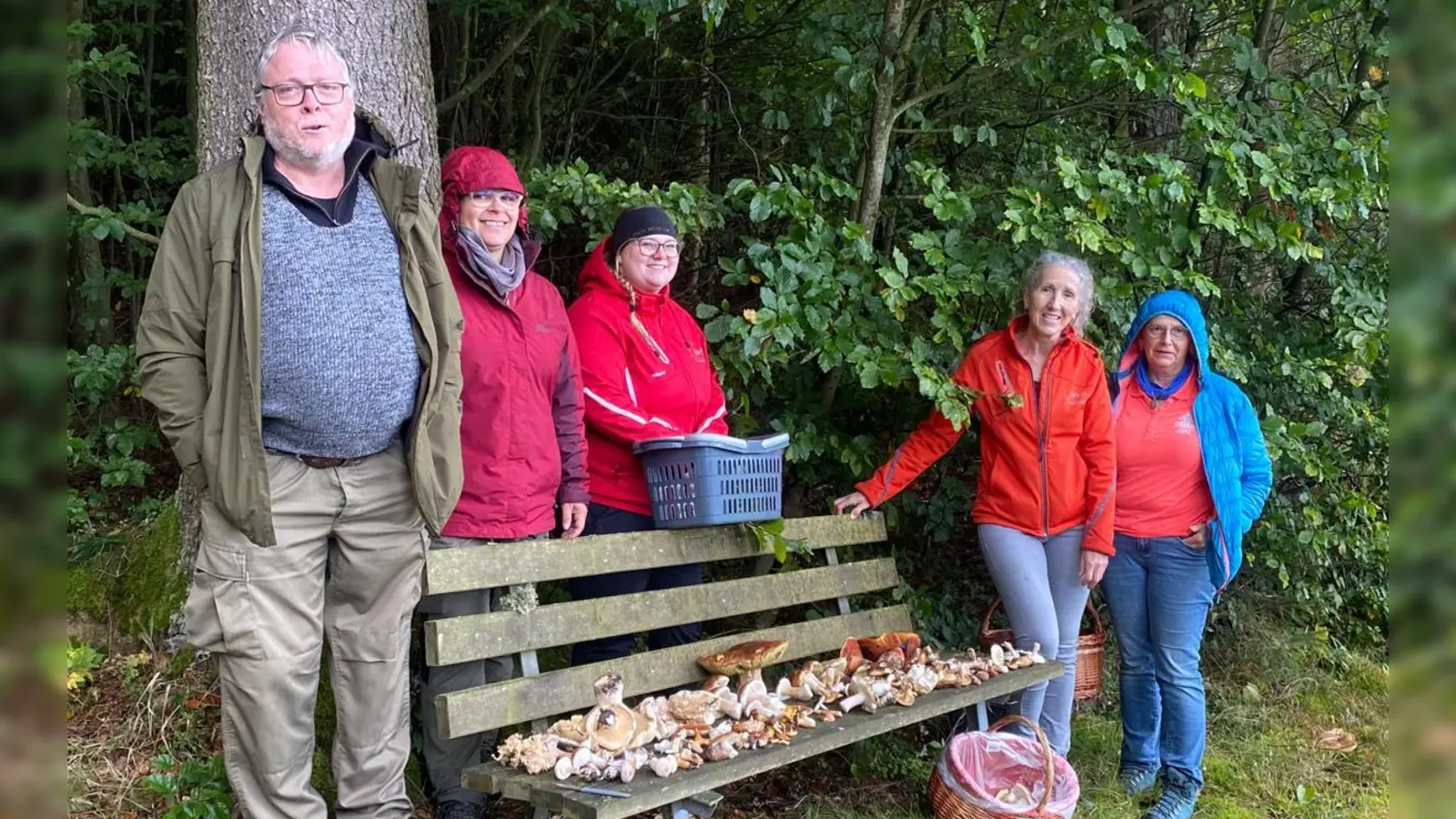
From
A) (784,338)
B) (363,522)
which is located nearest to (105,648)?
(363,522)

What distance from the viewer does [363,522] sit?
311 cm

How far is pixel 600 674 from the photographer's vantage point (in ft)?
12.0

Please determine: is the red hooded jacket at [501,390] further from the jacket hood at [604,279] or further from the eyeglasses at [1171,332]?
the eyeglasses at [1171,332]

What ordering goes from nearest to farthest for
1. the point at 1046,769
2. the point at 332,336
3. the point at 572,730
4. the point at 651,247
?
the point at 332,336, the point at 572,730, the point at 1046,769, the point at 651,247

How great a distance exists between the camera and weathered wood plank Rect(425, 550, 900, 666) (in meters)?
3.33

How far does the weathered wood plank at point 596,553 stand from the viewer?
3.37 meters

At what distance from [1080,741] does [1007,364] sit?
200 cm

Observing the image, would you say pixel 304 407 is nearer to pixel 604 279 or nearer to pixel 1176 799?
pixel 604 279

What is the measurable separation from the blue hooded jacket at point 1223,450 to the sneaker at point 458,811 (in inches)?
120

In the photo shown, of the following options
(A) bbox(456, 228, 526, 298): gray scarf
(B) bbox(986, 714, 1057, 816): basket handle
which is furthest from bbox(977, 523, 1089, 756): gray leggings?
(A) bbox(456, 228, 526, 298): gray scarf

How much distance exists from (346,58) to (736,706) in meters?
2.54

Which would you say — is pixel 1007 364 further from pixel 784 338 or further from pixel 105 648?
pixel 105 648

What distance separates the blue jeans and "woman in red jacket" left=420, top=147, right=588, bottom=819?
2.59 meters

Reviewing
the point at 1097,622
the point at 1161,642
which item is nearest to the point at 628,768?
the point at 1161,642
